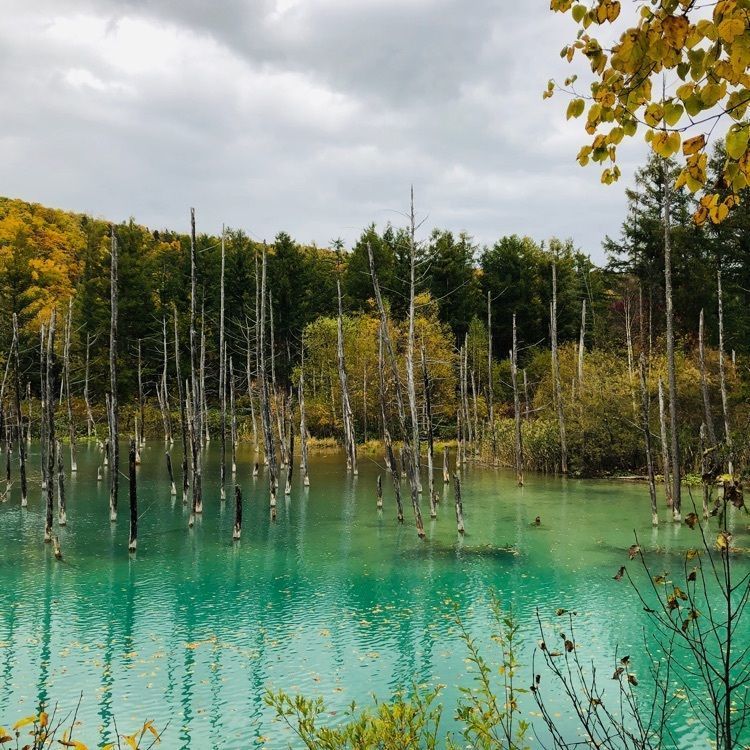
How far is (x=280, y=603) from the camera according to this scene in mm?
13289

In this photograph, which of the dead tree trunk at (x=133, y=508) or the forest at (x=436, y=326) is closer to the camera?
the dead tree trunk at (x=133, y=508)

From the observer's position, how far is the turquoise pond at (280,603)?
367 inches

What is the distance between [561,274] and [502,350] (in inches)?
331

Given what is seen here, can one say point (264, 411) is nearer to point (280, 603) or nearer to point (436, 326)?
point (280, 603)

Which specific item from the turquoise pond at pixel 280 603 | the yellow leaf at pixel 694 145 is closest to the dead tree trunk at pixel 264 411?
the turquoise pond at pixel 280 603

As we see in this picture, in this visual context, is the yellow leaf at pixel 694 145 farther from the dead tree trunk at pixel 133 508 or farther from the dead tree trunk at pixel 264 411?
the dead tree trunk at pixel 264 411

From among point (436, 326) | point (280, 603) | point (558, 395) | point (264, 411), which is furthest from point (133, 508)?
point (436, 326)

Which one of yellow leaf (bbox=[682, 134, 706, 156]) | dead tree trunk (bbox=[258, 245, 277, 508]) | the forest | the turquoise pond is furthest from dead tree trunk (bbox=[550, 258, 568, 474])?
yellow leaf (bbox=[682, 134, 706, 156])

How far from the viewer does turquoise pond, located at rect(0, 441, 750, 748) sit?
9312mm

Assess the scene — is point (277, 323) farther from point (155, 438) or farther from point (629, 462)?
point (629, 462)

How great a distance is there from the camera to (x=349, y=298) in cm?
5197

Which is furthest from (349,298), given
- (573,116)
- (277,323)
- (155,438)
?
(573,116)

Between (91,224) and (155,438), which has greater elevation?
(91,224)

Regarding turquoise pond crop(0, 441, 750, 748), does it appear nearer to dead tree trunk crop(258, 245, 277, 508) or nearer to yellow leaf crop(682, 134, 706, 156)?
dead tree trunk crop(258, 245, 277, 508)
